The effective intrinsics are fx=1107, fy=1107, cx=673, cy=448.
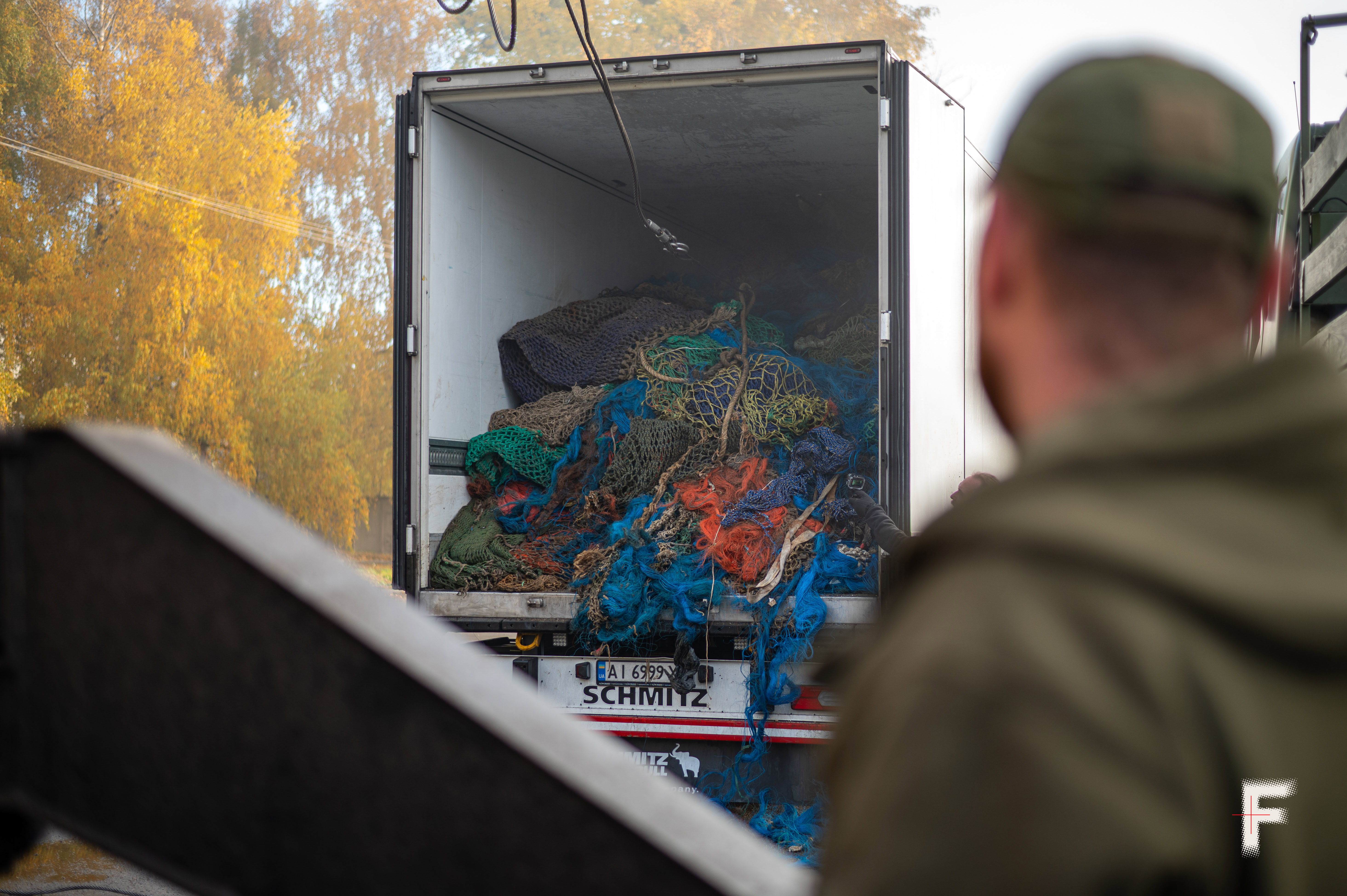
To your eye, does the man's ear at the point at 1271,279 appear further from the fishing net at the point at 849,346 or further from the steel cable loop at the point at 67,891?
the fishing net at the point at 849,346

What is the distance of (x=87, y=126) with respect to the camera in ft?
62.2

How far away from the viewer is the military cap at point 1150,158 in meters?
0.63

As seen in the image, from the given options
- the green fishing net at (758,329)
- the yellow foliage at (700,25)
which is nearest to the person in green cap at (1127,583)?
the green fishing net at (758,329)

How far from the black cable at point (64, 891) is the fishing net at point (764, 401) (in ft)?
10.3

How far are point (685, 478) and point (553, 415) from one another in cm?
84

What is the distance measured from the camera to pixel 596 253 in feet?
22.5

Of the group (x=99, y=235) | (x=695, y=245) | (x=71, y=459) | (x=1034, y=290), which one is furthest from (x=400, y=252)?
(x=99, y=235)

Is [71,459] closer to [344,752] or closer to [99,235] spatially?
[344,752]

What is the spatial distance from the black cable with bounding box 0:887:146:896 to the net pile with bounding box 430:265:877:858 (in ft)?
5.85

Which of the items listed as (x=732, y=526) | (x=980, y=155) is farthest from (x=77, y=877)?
(x=980, y=155)

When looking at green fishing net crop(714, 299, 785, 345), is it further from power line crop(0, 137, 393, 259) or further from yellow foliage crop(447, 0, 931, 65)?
yellow foliage crop(447, 0, 931, 65)

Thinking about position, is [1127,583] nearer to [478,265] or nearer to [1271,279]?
[1271,279]

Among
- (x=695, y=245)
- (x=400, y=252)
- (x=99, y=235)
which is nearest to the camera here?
(x=400, y=252)

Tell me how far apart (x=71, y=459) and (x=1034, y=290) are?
706 millimetres
